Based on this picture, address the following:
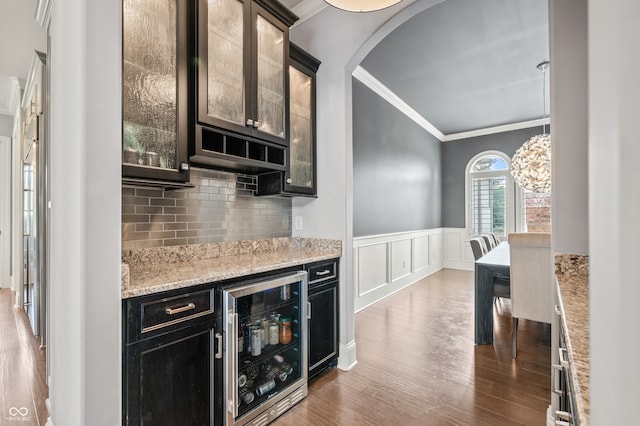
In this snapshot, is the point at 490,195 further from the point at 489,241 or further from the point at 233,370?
the point at 233,370

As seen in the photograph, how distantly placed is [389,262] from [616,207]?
4.45m

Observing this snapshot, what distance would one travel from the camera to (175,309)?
1.39m

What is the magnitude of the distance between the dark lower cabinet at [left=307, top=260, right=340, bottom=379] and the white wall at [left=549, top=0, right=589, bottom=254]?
1438mm

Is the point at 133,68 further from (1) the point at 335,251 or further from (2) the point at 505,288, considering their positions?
(2) the point at 505,288

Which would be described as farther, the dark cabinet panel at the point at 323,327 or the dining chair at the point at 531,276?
the dining chair at the point at 531,276

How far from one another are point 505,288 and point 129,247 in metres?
3.13

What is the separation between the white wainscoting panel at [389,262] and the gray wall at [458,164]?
2.98 feet

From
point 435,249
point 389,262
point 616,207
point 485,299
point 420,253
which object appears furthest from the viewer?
point 435,249

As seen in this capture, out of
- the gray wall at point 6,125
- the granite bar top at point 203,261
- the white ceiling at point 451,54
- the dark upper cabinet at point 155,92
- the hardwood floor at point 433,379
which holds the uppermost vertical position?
the white ceiling at point 451,54

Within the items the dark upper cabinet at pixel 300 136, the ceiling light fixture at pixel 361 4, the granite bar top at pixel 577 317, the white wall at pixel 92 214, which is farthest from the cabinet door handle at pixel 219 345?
the ceiling light fixture at pixel 361 4

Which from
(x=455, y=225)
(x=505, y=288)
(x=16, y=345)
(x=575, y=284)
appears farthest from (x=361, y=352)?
(x=455, y=225)

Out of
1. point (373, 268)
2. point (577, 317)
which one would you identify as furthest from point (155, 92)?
point (373, 268)

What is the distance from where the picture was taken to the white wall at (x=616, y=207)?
27 cm

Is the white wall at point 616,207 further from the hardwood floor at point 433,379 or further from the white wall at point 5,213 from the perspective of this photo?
the white wall at point 5,213
